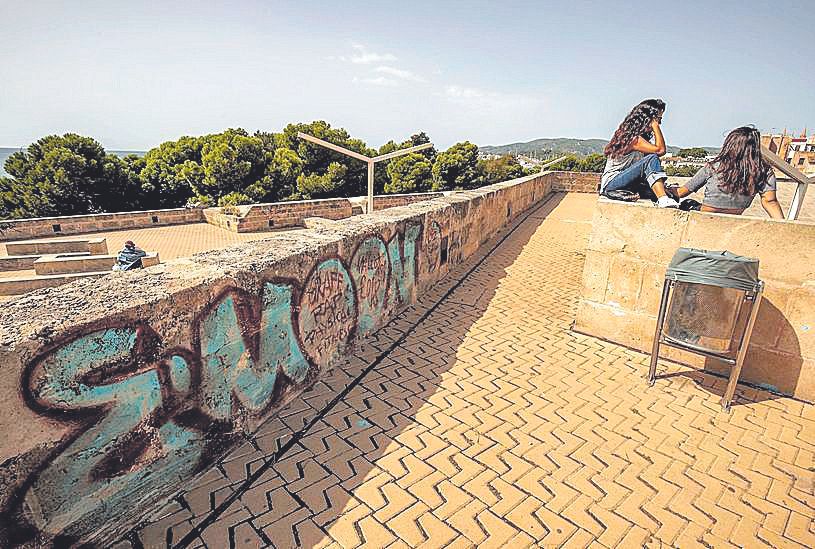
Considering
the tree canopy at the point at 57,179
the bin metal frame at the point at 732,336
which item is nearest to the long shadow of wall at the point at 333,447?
the bin metal frame at the point at 732,336

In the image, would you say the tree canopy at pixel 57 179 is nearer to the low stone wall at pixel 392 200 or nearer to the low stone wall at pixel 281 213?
the low stone wall at pixel 281 213

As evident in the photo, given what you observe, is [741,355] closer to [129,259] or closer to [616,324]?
[616,324]

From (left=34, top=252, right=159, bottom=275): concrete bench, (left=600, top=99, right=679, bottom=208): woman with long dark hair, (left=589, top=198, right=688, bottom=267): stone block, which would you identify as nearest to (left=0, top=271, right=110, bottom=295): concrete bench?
(left=34, top=252, right=159, bottom=275): concrete bench

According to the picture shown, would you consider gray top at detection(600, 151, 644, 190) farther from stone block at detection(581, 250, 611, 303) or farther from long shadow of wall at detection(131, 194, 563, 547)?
long shadow of wall at detection(131, 194, 563, 547)

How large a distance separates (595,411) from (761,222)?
2.34m

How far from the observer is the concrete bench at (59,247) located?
12.2m

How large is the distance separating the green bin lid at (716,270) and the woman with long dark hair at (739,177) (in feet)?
3.07

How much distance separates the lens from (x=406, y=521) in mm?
2631

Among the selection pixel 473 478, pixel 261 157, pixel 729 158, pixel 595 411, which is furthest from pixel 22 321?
pixel 261 157

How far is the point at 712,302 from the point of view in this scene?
376cm

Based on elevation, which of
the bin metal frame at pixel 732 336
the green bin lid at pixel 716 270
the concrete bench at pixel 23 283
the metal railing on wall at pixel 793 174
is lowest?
the concrete bench at pixel 23 283

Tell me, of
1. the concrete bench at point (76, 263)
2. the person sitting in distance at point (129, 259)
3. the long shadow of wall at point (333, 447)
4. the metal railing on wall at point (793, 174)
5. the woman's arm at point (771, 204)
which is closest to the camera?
the long shadow of wall at point (333, 447)

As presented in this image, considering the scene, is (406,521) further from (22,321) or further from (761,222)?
(761,222)

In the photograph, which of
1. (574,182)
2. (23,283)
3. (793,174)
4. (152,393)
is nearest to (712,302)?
(793,174)
